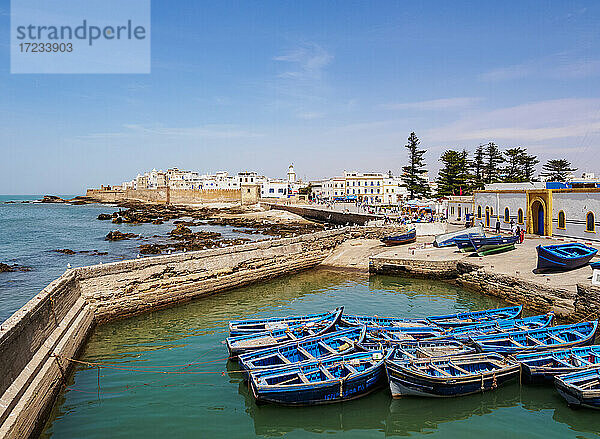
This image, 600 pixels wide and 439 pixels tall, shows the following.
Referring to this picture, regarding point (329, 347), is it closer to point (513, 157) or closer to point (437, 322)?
point (437, 322)

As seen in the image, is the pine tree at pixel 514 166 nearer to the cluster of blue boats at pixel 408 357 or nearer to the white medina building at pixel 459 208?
the white medina building at pixel 459 208

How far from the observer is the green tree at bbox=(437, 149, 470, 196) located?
6203cm

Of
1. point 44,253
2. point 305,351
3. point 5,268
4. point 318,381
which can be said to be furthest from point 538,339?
point 44,253

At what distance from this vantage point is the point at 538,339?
14.5m

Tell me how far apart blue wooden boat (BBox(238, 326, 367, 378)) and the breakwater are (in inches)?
211

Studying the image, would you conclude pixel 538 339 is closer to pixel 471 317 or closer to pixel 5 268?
pixel 471 317

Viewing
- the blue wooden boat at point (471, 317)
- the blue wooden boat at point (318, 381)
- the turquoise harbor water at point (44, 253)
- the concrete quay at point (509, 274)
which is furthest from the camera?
the turquoise harbor water at point (44, 253)

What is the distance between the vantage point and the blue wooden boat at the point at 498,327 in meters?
14.8

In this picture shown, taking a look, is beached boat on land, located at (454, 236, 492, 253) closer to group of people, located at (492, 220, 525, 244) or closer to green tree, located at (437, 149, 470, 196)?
group of people, located at (492, 220, 525, 244)

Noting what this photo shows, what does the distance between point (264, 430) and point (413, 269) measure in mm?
18938

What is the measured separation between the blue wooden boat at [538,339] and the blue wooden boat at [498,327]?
45 cm

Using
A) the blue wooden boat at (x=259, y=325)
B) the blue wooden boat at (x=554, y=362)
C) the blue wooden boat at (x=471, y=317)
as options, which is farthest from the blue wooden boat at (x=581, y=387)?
the blue wooden boat at (x=259, y=325)

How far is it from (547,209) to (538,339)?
1976 centimetres

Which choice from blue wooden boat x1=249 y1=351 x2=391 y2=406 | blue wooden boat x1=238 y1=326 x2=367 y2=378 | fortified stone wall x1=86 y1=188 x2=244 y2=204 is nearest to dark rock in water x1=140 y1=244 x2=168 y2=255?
blue wooden boat x1=238 y1=326 x2=367 y2=378
